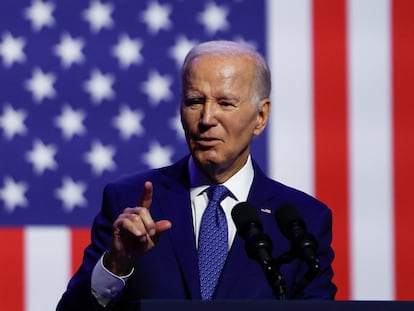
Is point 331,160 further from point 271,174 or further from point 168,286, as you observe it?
point 168,286

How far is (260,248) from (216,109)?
0.56m

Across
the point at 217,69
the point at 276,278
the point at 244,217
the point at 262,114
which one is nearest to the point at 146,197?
the point at 244,217

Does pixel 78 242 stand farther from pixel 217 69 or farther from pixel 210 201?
pixel 217 69

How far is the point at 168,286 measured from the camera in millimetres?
2184

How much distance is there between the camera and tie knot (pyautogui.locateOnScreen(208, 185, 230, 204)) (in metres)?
2.30

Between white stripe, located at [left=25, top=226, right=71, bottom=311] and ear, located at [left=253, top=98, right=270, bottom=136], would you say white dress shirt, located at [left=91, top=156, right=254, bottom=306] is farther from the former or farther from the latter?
white stripe, located at [left=25, top=226, right=71, bottom=311]

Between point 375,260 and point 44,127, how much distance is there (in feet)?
3.28

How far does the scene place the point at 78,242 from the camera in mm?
2963

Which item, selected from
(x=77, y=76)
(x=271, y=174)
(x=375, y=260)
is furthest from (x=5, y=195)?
(x=375, y=260)

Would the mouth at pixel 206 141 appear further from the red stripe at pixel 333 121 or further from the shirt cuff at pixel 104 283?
the red stripe at pixel 333 121

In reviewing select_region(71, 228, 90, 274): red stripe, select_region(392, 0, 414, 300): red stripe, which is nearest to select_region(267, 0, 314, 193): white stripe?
select_region(392, 0, 414, 300): red stripe

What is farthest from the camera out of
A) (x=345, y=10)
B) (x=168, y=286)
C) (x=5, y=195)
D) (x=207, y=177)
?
(x=345, y=10)

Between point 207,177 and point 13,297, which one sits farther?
point 13,297

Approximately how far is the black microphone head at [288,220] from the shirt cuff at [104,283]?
0.33m
